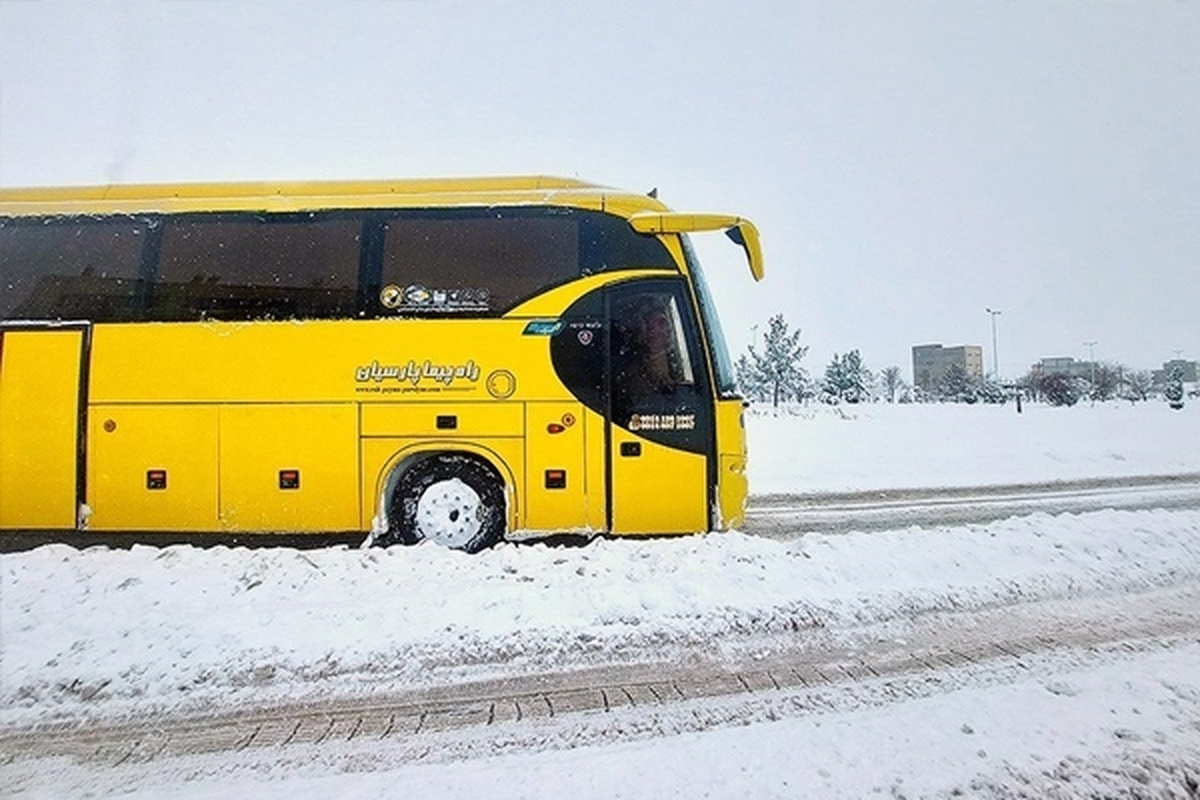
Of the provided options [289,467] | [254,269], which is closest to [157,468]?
[289,467]

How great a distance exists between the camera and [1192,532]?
627cm

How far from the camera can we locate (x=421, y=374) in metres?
5.80

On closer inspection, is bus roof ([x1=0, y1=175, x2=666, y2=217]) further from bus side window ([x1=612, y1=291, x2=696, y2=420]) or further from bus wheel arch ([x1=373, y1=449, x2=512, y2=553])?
bus wheel arch ([x1=373, y1=449, x2=512, y2=553])

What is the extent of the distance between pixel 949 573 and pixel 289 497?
18.9 ft

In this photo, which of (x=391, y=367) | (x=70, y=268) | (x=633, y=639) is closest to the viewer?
(x=633, y=639)

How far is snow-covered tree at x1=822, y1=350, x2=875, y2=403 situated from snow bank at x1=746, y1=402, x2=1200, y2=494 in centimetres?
45

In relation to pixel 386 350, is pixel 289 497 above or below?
below

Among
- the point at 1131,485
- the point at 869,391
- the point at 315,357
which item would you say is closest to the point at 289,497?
the point at 315,357

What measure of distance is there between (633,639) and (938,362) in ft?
9.57

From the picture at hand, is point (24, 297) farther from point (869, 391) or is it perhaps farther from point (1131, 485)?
point (1131, 485)

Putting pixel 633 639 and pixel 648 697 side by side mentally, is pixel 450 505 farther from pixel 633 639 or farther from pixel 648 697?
pixel 648 697

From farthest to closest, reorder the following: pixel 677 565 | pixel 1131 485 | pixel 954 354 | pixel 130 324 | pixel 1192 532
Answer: pixel 1131 485, pixel 1192 532, pixel 130 324, pixel 677 565, pixel 954 354

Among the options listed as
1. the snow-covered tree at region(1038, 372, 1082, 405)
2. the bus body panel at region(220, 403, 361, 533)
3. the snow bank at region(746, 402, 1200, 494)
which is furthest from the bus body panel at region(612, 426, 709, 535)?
the snow-covered tree at region(1038, 372, 1082, 405)

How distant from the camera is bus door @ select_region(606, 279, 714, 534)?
19.3 ft
